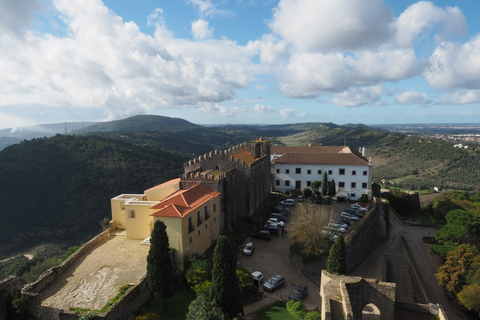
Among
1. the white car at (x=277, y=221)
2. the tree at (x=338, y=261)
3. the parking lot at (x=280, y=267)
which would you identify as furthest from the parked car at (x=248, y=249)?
the tree at (x=338, y=261)

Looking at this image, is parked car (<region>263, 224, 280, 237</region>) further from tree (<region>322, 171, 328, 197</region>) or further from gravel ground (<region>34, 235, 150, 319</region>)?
tree (<region>322, 171, 328, 197</region>)

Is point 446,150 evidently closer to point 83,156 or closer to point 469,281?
point 469,281

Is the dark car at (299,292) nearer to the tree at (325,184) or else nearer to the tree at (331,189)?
the tree at (331,189)

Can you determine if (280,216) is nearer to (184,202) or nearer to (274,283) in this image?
(274,283)

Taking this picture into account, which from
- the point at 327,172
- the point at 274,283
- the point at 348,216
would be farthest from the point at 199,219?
the point at 327,172

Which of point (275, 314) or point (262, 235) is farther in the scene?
point (262, 235)

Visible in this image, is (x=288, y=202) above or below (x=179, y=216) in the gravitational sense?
below

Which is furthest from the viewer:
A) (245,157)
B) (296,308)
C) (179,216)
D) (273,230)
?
(245,157)
